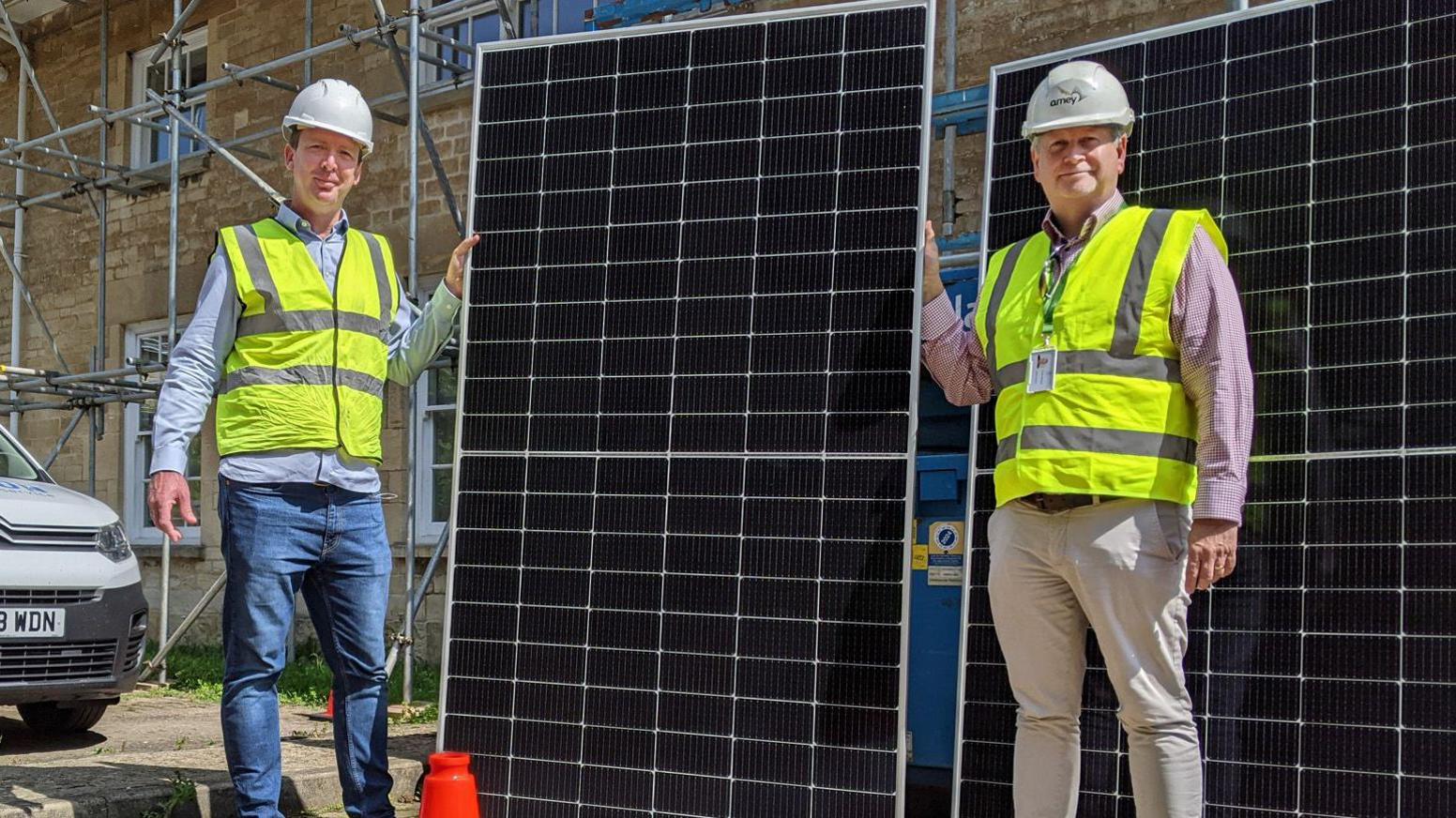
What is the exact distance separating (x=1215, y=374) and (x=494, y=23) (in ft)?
27.4

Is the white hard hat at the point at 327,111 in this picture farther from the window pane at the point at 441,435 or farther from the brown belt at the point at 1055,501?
the window pane at the point at 441,435

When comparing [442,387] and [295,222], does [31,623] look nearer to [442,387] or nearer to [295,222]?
[295,222]

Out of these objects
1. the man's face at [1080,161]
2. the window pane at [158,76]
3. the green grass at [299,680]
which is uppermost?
the window pane at [158,76]

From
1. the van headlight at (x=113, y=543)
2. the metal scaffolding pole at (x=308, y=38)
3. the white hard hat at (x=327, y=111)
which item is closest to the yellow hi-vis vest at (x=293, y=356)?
the white hard hat at (x=327, y=111)

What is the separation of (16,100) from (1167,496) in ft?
47.9

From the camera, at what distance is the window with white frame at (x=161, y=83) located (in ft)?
42.7

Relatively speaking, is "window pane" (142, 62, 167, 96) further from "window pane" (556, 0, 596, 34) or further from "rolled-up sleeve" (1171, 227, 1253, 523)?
"rolled-up sleeve" (1171, 227, 1253, 523)

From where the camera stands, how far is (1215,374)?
3510 millimetres

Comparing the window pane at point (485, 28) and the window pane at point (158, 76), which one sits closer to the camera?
the window pane at point (485, 28)

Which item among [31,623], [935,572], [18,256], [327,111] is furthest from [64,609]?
[18,256]

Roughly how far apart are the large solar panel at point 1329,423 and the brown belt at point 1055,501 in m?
0.79

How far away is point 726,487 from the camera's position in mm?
4645

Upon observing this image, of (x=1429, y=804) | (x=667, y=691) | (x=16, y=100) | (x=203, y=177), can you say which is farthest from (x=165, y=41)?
(x=1429, y=804)

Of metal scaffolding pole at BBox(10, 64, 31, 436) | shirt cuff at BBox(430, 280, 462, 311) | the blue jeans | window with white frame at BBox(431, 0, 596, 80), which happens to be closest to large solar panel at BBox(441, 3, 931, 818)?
shirt cuff at BBox(430, 280, 462, 311)
